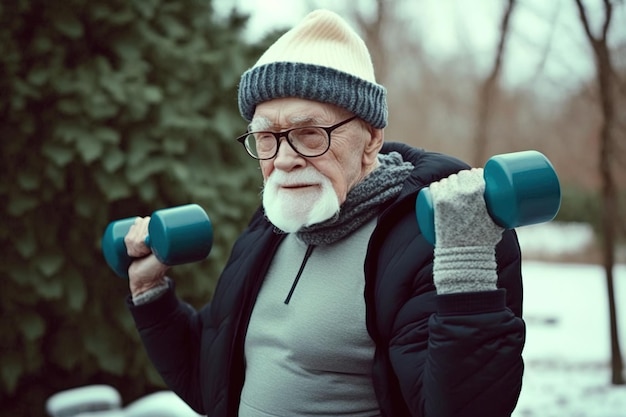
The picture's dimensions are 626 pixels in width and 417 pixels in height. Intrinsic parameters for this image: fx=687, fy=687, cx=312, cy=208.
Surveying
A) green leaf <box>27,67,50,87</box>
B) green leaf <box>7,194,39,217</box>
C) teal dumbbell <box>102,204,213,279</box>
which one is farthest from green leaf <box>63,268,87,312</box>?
teal dumbbell <box>102,204,213,279</box>

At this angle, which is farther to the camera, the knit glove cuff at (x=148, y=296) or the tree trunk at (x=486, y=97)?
the tree trunk at (x=486, y=97)

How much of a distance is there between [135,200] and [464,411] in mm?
2905

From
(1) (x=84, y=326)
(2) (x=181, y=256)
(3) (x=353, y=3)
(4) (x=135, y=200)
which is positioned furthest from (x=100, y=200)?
(3) (x=353, y=3)

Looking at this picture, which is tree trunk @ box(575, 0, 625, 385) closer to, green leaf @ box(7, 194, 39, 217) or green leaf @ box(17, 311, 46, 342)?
green leaf @ box(7, 194, 39, 217)

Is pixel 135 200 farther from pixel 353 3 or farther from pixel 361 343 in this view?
pixel 353 3

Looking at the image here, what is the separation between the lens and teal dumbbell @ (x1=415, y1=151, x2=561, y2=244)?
141 cm

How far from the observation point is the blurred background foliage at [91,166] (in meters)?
3.78

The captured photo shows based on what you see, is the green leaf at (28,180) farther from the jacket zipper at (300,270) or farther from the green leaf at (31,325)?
the jacket zipper at (300,270)

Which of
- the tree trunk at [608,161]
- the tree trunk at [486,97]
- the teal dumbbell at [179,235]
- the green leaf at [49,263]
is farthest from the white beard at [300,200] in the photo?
the tree trunk at [486,97]

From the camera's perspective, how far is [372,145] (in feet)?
6.54

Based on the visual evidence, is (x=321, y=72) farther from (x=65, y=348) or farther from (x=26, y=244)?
(x=65, y=348)

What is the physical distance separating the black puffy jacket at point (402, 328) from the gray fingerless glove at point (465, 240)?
0.03 m

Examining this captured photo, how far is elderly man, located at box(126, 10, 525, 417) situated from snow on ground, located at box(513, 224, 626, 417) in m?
3.35

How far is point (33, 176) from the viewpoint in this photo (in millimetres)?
3775
